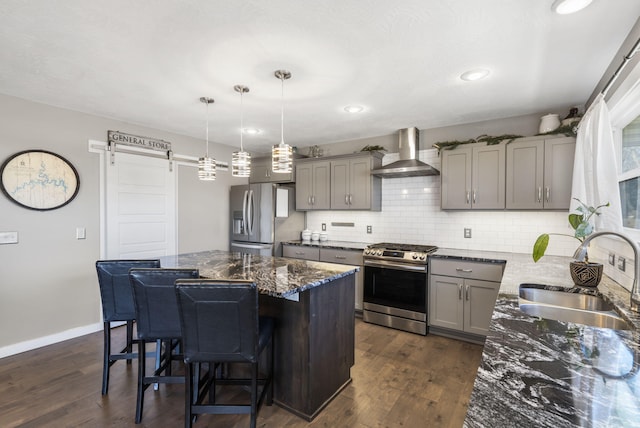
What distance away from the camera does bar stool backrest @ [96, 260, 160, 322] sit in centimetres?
224

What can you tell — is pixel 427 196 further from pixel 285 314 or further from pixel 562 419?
pixel 562 419

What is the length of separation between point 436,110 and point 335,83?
1310 millimetres

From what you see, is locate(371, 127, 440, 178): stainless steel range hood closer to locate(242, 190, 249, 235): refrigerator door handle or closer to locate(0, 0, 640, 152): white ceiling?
locate(0, 0, 640, 152): white ceiling

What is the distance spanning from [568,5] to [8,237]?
4.76 m

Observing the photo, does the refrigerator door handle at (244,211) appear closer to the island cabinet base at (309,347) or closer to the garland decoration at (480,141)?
the island cabinet base at (309,347)

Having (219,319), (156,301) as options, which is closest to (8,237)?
(156,301)

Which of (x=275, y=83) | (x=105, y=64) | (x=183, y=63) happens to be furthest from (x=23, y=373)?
Result: (x=275, y=83)

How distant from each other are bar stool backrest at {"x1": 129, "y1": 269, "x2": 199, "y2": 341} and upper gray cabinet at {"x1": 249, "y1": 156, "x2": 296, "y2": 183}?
3.20 meters

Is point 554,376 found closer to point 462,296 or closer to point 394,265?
point 462,296

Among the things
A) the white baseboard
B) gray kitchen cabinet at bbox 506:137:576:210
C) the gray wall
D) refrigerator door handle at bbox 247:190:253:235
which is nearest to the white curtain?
gray kitchen cabinet at bbox 506:137:576:210

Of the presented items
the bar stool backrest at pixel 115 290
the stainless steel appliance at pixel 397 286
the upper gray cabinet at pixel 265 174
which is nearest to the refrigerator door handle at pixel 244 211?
the upper gray cabinet at pixel 265 174

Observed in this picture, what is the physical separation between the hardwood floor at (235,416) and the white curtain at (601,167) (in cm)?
162

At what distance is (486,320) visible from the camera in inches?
123

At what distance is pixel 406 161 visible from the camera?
3.87m
